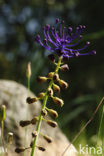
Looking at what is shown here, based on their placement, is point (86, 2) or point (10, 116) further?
point (86, 2)

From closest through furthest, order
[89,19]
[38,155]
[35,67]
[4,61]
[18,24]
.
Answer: [38,155] → [35,67] → [4,61] → [89,19] → [18,24]

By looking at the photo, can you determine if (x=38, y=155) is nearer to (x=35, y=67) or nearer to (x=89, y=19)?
(x=35, y=67)

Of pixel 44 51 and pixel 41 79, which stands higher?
pixel 44 51

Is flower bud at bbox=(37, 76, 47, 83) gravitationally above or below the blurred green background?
below

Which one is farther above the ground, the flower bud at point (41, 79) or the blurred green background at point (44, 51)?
the blurred green background at point (44, 51)

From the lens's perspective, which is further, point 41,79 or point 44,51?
point 44,51

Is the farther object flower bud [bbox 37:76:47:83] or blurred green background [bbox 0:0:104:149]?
blurred green background [bbox 0:0:104:149]

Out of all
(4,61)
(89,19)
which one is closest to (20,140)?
(4,61)

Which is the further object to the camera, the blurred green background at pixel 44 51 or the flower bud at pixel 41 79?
the blurred green background at pixel 44 51
